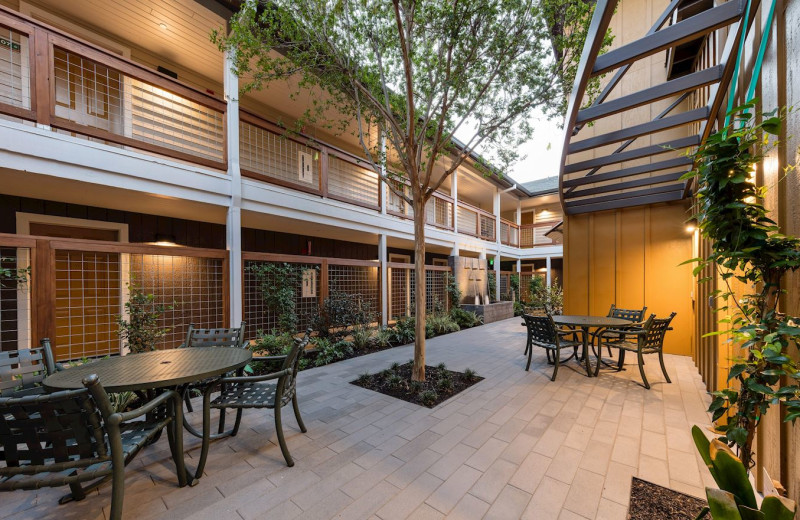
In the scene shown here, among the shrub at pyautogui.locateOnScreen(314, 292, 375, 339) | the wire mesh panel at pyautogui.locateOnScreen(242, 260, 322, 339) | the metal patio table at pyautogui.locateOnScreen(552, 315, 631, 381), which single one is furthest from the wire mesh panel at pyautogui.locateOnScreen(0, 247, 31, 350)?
the metal patio table at pyautogui.locateOnScreen(552, 315, 631, 381)

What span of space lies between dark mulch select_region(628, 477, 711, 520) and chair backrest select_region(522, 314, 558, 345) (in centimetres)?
245

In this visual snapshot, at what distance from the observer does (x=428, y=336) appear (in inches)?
312

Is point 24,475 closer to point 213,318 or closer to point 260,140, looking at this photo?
point 213,318

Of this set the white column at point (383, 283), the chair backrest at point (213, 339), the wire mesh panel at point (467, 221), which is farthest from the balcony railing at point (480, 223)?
the chair backrest at point (213, 339)

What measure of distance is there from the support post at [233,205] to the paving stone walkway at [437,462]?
2.04m

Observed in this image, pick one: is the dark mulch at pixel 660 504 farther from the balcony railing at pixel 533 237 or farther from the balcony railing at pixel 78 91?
the balcony railing at pixel 533 237

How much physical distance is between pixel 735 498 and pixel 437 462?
5.89 feet

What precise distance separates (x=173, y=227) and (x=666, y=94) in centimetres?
812

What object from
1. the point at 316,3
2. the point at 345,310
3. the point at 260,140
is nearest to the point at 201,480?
the point at 345,310

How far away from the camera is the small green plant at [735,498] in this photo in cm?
123

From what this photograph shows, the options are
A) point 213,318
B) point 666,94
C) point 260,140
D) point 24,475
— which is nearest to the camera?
point 24,475

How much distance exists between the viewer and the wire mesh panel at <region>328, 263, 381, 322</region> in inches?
266

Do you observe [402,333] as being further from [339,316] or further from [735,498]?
[735,498]

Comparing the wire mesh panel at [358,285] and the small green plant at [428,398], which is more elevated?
the wire mesh panel at [358,285]
